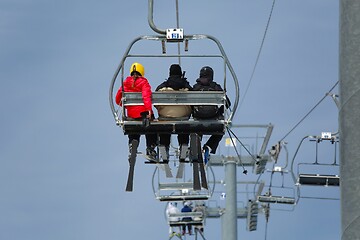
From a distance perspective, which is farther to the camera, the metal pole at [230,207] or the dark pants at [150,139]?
the metal pole at [230,207]

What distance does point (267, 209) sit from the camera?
3319 cm

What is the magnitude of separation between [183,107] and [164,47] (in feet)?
5.03

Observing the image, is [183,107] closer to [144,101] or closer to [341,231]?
[144,101]

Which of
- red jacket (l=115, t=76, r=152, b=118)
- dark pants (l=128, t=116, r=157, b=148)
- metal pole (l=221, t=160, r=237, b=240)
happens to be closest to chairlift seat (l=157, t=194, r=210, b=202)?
metal pole (l=221, t=160, r=237, b=240)

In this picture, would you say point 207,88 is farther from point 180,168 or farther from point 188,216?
point 188,216

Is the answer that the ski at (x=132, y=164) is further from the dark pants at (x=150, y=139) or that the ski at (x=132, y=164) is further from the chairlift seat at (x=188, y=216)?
the chairlift seat at (x=188, y=216)

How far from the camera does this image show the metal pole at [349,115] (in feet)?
17.0

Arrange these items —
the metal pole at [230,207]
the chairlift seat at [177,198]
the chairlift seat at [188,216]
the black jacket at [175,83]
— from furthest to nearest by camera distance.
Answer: the chairlift seat at [188,216], the metal pole at [230,207], the chairlift seat at [177,198], the black jacket at [175,83]

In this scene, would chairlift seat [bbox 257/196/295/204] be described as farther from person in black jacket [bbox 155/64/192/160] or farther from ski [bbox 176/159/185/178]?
person in black jacket [bbox 155/64/192/160]

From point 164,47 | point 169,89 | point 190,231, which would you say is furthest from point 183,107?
point 190,231

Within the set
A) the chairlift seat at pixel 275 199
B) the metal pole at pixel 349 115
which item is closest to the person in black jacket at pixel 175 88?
the metal pole at pixel 349 115

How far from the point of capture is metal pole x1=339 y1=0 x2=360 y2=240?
5176mm

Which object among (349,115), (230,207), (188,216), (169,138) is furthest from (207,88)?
(188,216)

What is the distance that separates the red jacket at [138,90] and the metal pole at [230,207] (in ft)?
56.5
